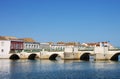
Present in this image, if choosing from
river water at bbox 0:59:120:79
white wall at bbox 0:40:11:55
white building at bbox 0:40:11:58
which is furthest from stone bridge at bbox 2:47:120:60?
river water at bbox 0:59:120:79

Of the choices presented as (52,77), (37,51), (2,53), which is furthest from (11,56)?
(52,77)

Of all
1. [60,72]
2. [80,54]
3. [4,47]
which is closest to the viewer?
[60,72]

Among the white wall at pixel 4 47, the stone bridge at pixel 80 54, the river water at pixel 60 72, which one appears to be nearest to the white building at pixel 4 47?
the white wall at pixel 4 47

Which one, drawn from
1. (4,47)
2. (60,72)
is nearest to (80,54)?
A: (4,47)

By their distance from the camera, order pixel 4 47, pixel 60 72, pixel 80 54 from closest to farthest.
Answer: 1. pixel 60 72
2. pixel 80 54
3. pixel 4 47

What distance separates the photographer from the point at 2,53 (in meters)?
92.6

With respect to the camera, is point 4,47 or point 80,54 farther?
point 4,47

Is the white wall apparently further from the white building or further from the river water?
the river water

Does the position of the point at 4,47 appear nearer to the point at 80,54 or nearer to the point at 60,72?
the point at 80,54

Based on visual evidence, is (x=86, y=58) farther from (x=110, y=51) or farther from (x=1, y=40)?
(x=1, y=40)

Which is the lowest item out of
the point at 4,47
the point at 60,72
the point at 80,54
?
the point at 60,72

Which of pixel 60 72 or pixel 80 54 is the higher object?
pixel 80 54

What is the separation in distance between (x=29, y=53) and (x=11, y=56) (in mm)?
6881

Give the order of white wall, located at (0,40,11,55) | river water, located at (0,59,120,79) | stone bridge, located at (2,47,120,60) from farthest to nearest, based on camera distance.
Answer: white wall, located at (0,40,11,55) < stone bridge, located at (2,47,120,60) < river water, located at (0,59,120,79)
